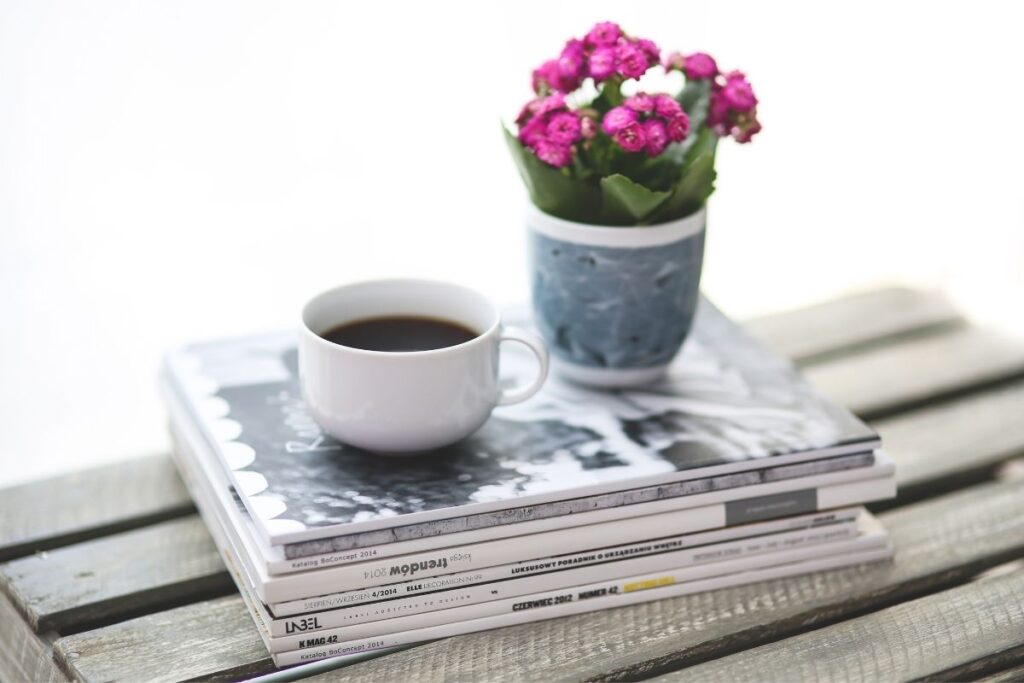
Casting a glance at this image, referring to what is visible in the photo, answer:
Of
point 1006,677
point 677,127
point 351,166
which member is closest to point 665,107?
point 677,127

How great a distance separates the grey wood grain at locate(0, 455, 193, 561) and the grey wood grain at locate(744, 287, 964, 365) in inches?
25.0

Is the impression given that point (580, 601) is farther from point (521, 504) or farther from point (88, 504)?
point (88, 504)

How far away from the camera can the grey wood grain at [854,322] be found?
1.28 meters

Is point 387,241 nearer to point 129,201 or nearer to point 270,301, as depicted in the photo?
point 270,301

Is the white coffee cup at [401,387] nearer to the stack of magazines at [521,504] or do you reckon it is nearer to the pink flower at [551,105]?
the stack of magazines at [521,504]

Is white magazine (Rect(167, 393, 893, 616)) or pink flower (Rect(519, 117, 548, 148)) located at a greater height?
pink flower (Rect(519, 117, 548, 148))

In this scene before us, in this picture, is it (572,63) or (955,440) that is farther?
(955,440)

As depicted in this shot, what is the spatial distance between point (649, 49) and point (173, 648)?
572 mm

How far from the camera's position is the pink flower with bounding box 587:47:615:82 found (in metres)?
0.94

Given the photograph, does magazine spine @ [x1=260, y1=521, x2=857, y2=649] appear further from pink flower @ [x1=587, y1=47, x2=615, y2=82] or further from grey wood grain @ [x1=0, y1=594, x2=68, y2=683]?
pink flower @ [x1=587, y1=47, x2=615, y2=82]

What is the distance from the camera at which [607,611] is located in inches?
34.8

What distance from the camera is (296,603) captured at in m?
0.80

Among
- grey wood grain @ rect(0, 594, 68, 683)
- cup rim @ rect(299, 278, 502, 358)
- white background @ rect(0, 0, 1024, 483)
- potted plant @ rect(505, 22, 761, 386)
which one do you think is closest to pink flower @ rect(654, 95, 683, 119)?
potted plant @ rect(505, 22, 761, 386)

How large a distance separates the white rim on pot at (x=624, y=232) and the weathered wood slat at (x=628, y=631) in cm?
28
